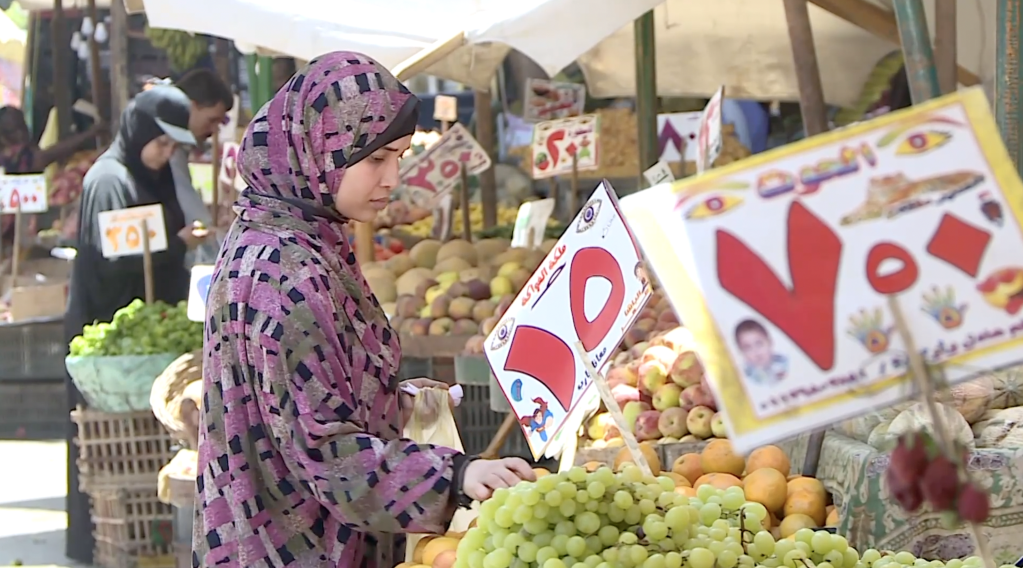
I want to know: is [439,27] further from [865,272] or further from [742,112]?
[742,112]

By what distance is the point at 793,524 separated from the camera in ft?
8.00

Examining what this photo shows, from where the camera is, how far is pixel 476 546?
177 cm

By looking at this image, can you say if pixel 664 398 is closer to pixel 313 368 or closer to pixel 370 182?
pixel 370 182

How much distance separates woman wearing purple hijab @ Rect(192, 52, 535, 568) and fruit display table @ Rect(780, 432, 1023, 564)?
94 cm

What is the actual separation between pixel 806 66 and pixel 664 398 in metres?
1.89

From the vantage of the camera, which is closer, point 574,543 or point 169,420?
point 574,543

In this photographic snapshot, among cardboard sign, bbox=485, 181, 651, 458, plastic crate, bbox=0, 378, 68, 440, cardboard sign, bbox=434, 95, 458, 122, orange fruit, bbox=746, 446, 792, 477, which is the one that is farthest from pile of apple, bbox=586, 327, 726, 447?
plastic crate, bbox=0, 378, 68, 440

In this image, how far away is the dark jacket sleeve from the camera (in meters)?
5.26

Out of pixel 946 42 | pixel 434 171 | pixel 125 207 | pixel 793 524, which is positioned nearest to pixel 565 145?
pixel 434 171

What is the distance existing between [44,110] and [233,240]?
929 cm

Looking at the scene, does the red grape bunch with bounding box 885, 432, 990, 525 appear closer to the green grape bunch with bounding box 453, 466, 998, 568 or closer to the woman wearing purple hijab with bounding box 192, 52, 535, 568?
the green grape bunch with bounding box 453, 466, 998, 568

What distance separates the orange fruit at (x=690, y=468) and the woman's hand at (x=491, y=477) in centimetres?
100

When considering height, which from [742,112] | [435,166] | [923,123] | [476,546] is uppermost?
[742,112]

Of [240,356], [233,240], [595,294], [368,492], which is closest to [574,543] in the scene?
[368,492]
